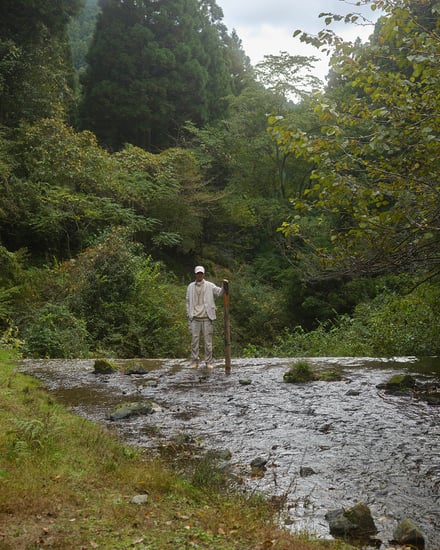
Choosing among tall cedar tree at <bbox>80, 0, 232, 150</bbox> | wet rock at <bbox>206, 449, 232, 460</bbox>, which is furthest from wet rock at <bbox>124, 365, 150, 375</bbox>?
tall cedar tree at <bbox>80, 0, 232, 150</bbox>

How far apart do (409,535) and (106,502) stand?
7.77ft

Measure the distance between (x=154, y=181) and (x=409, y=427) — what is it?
788 inches

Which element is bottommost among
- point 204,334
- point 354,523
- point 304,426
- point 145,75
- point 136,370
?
point 354,523

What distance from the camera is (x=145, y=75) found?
3033 centimetres

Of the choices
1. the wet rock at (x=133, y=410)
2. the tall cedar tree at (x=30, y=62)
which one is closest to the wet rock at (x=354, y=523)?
the wet rock at (x=133, y=410)

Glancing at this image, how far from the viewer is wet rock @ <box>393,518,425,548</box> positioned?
13.4 ft

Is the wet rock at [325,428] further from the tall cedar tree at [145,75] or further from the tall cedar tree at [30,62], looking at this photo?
the tall cedar tree at [145,75]

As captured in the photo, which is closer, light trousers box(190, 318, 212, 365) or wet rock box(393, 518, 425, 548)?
wet rock box(393, 518, 425, 548)

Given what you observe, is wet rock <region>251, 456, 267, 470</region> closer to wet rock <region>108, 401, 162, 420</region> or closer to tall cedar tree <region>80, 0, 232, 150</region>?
wet rock <region>108, 401, 162, 420</region>

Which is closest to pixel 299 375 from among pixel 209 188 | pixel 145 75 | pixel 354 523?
pixel 354 523

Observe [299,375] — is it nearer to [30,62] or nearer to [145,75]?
[30,62]

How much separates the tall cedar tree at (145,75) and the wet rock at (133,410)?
79.8 feet

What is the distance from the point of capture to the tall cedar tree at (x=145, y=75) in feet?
98.6

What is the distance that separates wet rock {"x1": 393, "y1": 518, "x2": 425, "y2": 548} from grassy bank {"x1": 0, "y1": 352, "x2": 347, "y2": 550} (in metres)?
0.52
